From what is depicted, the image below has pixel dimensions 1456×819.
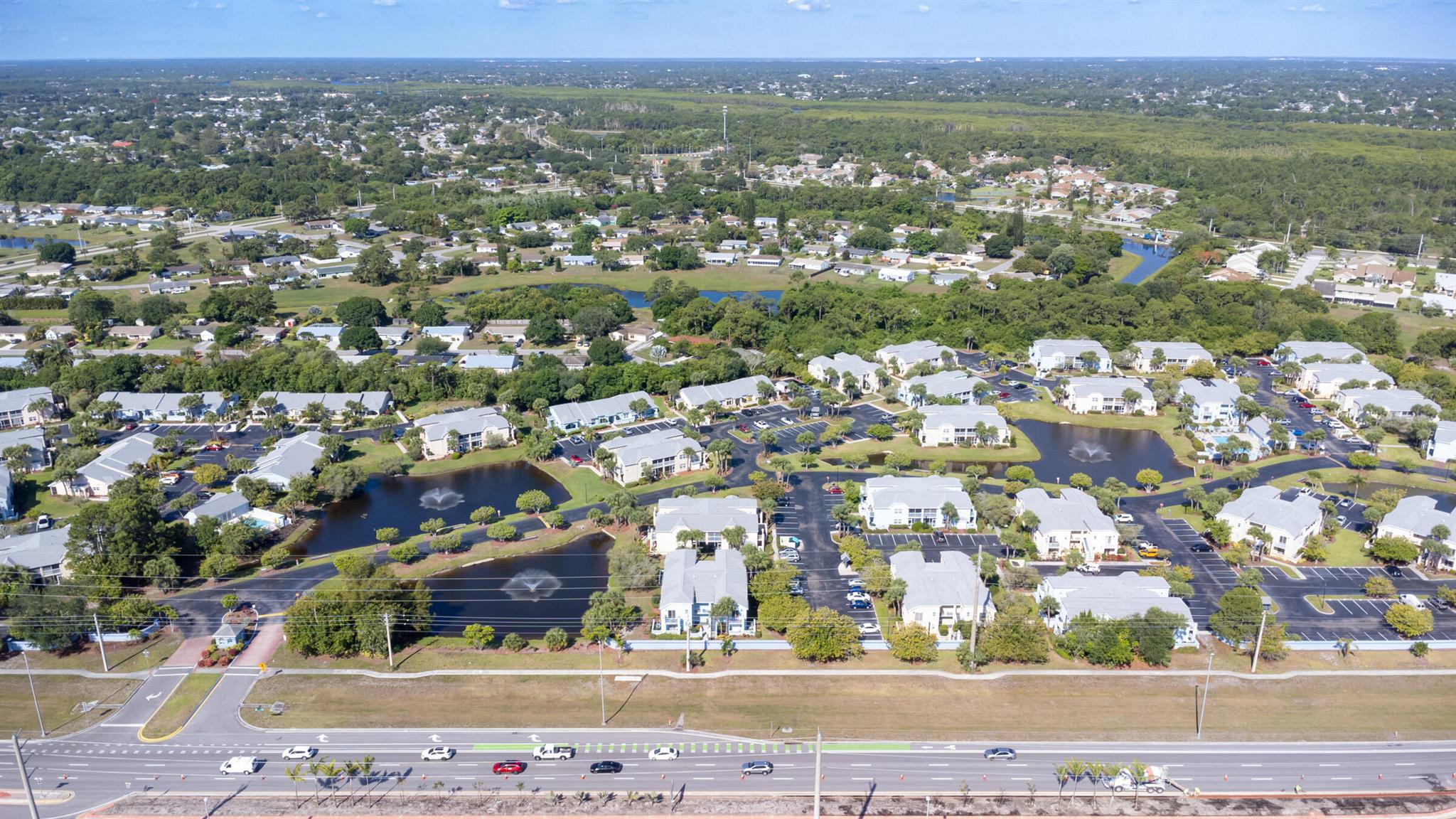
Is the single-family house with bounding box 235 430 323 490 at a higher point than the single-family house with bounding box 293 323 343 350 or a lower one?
lower

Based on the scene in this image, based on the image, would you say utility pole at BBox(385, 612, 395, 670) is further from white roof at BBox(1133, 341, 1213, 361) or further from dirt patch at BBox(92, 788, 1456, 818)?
white roof at BBox(1133, 341, 1213, 361)

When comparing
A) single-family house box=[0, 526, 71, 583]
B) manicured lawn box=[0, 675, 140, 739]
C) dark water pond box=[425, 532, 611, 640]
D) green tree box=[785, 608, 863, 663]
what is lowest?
manicured lawn box=[0, 675, 140, 739]

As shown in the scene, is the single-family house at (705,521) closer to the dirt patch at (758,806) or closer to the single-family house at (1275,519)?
the dirt patch at (758,806)

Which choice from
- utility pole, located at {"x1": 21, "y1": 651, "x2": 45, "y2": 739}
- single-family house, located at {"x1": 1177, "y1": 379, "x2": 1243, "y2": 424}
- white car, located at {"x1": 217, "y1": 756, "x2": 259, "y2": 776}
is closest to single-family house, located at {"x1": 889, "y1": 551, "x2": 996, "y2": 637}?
white car, located at {"x1": 217, "y1": 756, "x2": 259, "y2": 776}

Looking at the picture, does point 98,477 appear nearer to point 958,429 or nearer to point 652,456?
point 652,456

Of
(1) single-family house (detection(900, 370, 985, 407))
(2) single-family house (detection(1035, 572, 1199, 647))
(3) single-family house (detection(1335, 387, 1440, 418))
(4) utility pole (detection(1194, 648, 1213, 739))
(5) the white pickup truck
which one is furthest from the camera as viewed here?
(1) single-family house (detection(900, 370, 985, 407))

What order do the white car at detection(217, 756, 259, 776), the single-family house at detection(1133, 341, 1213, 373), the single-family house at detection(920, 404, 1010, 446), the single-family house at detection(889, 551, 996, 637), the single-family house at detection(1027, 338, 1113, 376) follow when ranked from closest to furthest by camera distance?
the white car at detection(217, 756, 259, 776) → the single-family house at detection(889, 551, 996, 637) → the single-family house at detection(920, 404, 1010, 446) → the single-family house at detection(1027, 338, 1113, 376) → the single-family house at detection(1133, 341, 1213, 373)

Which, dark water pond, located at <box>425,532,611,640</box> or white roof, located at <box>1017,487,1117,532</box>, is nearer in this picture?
dark water pond, located at <box>425,532,611,640</box>
